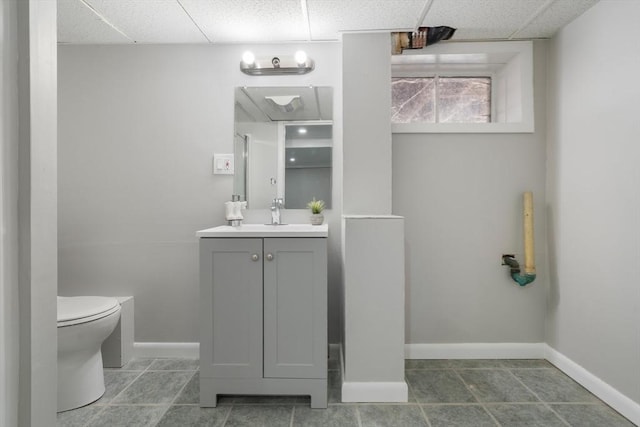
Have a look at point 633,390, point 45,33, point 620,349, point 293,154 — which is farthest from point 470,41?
point 45,33

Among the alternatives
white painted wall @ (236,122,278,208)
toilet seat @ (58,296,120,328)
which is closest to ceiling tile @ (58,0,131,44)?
Result: white painted wall @ (236,122,278,208)

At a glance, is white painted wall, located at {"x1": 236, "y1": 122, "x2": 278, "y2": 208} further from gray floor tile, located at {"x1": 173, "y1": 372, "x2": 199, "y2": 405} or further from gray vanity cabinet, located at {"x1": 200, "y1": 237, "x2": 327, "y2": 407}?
gray floor tile, located at {"x1": 173, "y1": 372, "x2": 199, "y2": 405}

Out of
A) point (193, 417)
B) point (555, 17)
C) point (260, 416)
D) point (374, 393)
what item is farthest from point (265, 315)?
point (555, 17)

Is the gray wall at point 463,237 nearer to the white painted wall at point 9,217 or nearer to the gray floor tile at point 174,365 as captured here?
the gray floor tile at point 174,365

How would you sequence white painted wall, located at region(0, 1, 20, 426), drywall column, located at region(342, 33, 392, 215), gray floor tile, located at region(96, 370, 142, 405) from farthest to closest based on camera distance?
drywall column, located at region(342, 33, 392, 215) < gray floor tile, located at region(96, 370, 142, 405) < white painted wall, located at region(0, 1, 20, 426)

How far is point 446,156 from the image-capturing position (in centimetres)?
221

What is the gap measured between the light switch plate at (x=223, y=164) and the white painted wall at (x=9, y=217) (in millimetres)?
1397

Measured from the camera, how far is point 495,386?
6.08 ft

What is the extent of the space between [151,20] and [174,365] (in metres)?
2.05

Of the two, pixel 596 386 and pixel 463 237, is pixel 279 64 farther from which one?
pixel 596 386

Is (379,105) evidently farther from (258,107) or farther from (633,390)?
(633,390)

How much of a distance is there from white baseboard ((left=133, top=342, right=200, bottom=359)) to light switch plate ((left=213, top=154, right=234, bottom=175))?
45.0 inches

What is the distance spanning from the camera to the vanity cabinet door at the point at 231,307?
1.64 meters

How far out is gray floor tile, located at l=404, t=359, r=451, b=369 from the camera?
82.3 inches
